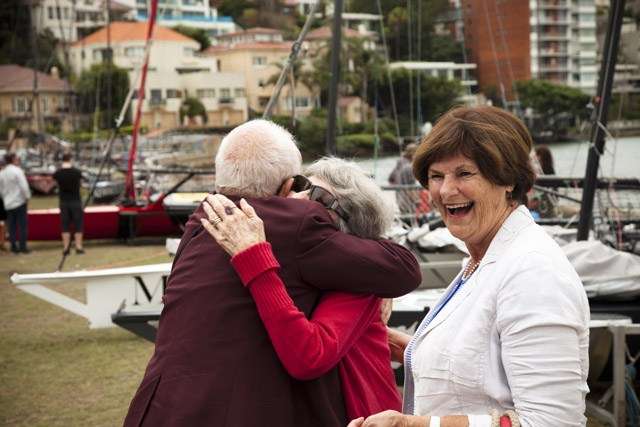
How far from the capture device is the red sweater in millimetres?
2348

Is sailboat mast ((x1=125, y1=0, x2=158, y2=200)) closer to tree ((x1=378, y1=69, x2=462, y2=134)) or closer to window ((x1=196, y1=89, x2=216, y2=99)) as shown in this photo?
tree ((x1=378, y1=69, x2=462, y2=134))

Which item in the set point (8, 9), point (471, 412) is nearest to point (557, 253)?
point (471, 412)

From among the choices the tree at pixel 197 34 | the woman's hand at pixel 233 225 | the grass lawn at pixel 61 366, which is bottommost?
the grass lawn at pixel 61 366

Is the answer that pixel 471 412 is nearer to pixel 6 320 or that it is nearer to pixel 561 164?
pixel 6 320

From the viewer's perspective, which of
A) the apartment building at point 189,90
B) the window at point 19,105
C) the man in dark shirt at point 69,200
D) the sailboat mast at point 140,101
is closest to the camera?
the sailboat mast at point 140,101

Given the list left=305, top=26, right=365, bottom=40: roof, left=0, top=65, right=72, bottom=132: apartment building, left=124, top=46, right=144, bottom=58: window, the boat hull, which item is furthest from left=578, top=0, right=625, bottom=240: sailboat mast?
left=124, top=46, right=144, bottom=58: window

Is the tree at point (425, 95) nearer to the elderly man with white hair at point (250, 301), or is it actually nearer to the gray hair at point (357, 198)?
the gray hair at point (357, 198)

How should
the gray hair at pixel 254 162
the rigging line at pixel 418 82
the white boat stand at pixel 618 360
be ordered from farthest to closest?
the rigging line at pixel 418 82
the white boat stand at pixel 618 360
the gray hair at pixel 254 162

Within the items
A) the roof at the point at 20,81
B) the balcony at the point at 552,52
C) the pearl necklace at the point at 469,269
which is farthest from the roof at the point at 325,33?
the roof at the point at 20,81

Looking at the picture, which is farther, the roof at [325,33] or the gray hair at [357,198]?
A: the roof at [325,33]

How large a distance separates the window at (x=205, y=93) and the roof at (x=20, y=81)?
126 ft

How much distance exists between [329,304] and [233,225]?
12.9 inches

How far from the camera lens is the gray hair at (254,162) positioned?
2568 millimetres

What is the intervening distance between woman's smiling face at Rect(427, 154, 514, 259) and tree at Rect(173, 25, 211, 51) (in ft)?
235
